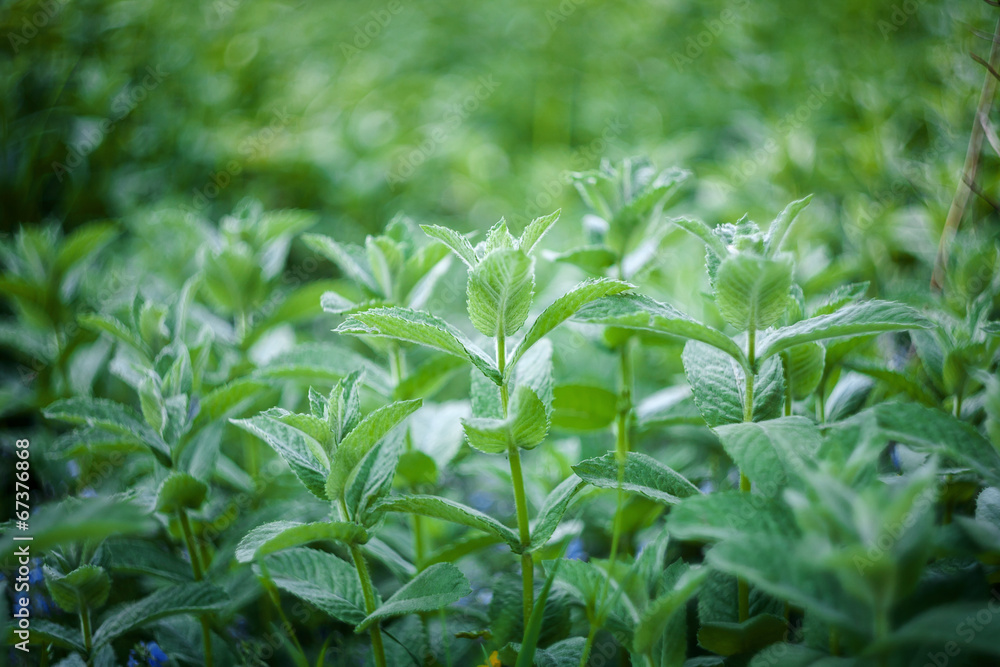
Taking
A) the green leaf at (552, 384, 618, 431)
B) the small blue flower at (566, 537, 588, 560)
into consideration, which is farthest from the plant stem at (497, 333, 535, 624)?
the small blue flower at (566, 537, 588, 560)

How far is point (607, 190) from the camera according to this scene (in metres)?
1.33

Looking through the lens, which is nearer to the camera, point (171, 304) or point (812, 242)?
point (171, 304)

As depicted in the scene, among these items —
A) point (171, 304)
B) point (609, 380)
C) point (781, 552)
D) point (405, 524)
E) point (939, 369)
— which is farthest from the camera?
point (609, 380)

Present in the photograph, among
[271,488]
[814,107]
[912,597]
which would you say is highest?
[814,107]

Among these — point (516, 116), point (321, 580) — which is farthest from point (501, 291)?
point (516, 116)

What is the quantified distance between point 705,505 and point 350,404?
53cm

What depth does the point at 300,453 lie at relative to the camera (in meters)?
1.01

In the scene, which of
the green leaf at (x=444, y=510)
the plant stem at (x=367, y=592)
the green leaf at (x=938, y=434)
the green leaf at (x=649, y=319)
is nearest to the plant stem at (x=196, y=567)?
the plant stem at (x=367, y=592)

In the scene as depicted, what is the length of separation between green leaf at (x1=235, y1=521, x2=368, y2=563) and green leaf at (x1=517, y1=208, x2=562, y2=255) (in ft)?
1.57

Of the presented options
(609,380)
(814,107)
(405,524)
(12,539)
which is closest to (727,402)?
(609,380)

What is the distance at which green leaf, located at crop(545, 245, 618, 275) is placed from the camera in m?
1.29

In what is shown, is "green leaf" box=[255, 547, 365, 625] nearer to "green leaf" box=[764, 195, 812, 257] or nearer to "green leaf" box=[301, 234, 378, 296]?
"green leaf" box=[301, 234, 378, 296]

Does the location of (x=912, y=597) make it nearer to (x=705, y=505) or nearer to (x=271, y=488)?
(x=705, y=505)

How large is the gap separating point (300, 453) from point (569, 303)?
483mm
